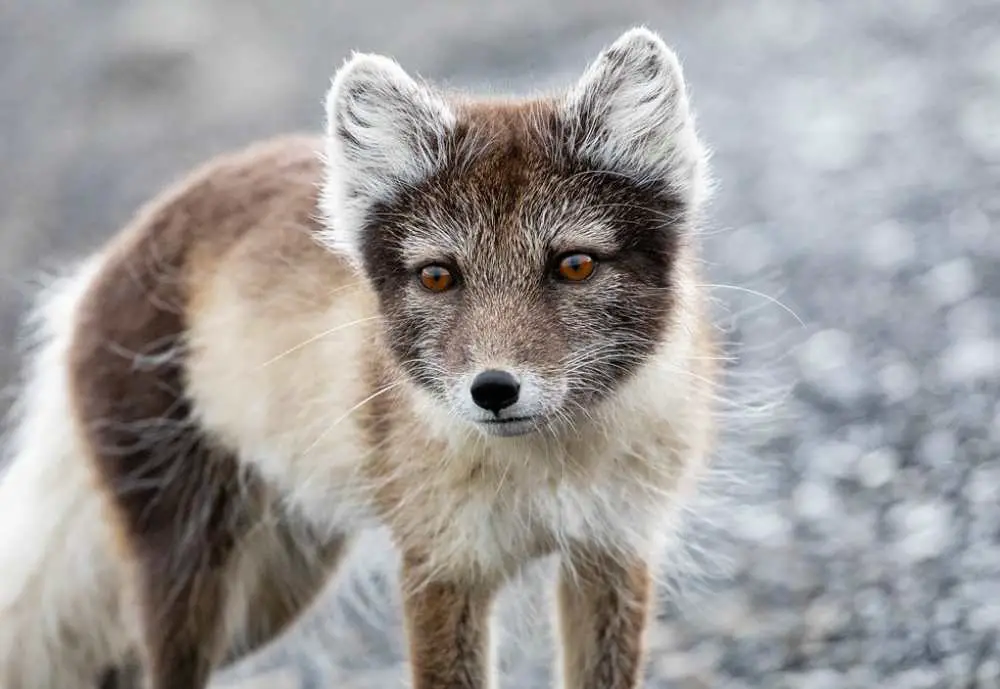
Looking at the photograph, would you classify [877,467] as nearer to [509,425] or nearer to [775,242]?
[775,242]

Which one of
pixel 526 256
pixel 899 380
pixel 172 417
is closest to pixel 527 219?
pixel 526 256

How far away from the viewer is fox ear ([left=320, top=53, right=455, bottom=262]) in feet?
11.0

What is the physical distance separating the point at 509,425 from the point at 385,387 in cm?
61

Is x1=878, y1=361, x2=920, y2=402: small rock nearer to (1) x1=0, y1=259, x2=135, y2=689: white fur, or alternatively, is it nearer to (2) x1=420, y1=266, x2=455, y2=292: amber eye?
(1) x1=0, y1=259, x2=135, y2=689: white fur

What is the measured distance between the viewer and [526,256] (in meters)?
3.20

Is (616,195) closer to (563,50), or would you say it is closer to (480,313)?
(480,313)

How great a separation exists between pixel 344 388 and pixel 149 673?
4.07 ft

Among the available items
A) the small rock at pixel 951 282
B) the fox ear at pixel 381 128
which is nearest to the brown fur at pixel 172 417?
the fox ear at pixel 381 128

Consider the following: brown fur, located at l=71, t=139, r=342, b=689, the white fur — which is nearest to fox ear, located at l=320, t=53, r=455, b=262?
brown fur, located at l=71, t=139, r=342, b=689

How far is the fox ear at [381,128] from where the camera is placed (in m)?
3.36

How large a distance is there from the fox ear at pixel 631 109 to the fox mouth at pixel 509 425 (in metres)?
0.60

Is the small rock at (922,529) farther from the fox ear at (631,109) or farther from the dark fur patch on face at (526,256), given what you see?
the fox ear at (631,109)

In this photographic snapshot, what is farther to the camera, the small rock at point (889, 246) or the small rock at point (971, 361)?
the small rock at point (889, 246)

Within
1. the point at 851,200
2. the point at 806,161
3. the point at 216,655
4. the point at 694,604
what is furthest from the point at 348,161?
the point at 806,161
